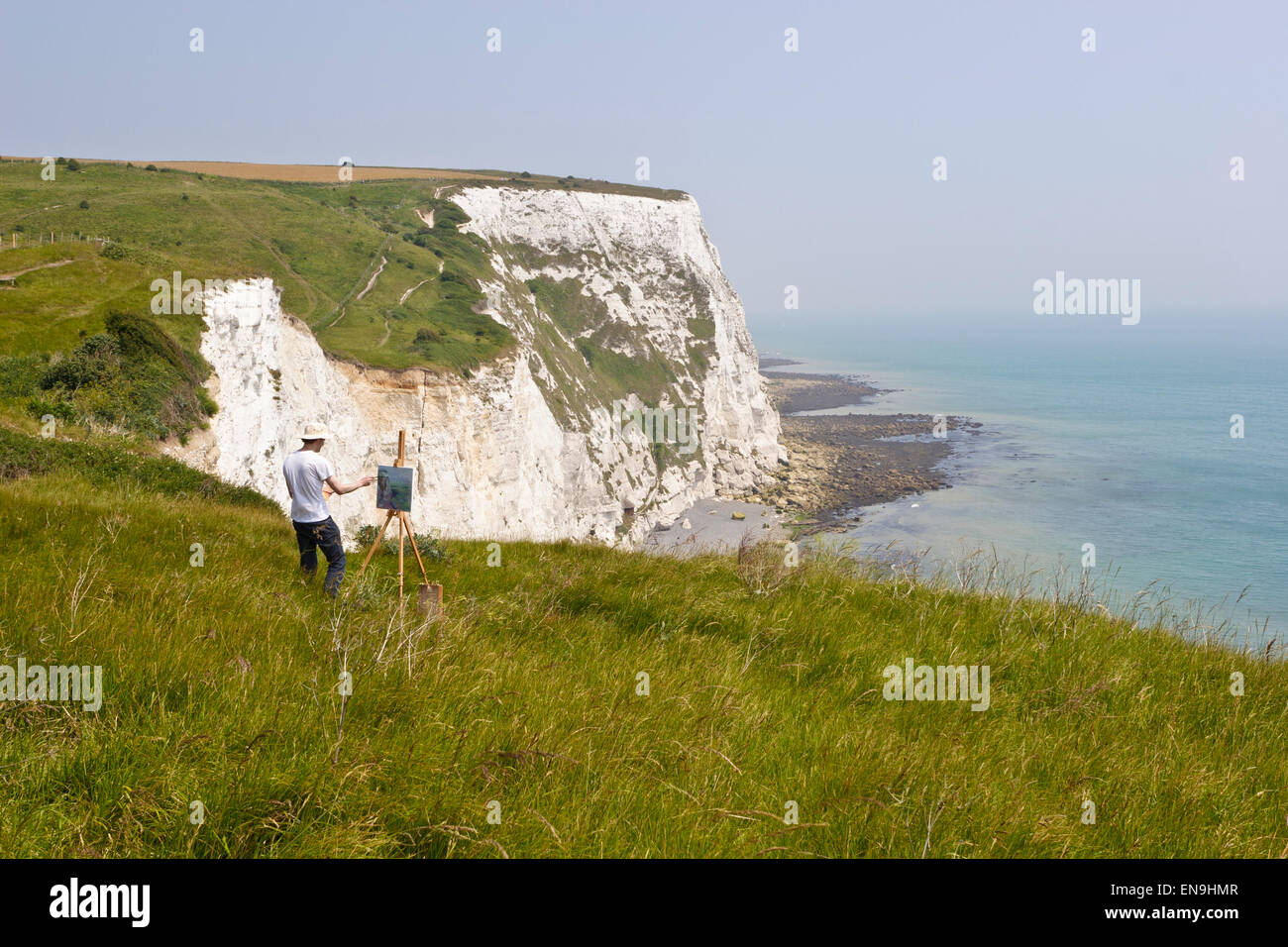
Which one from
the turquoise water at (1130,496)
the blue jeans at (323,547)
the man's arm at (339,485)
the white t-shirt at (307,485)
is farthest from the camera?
the turquoise water at (1130,496)

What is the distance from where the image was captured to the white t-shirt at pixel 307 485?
812 centimetres

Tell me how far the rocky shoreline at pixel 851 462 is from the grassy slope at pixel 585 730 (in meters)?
50.5

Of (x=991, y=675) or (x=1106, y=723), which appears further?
(x=991, y=675)

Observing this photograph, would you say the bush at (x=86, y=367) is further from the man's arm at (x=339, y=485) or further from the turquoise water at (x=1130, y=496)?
the turquoise water at (x=1130, y=496)

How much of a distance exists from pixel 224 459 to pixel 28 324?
26.2 feet

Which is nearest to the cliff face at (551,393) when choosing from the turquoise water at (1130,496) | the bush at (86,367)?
the bush at (86,367)

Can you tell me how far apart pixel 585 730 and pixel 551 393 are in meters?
66.5

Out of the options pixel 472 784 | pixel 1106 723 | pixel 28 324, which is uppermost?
pixel 28 324

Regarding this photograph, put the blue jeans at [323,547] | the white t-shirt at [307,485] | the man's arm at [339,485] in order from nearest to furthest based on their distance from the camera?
1. the blue jeans at [323,547]
2. the man's arm at [339,485]
3. the white t-shirt at [307,485]

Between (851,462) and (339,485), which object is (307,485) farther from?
(851,462)

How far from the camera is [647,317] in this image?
102062mm
